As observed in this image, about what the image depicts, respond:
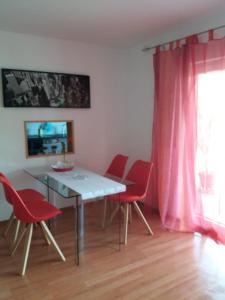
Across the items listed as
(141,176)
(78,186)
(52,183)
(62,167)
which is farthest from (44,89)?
(141,176)

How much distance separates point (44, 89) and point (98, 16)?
1166mm

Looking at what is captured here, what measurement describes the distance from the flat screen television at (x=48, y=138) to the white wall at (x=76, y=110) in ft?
0.24

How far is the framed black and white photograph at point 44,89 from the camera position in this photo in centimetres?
320

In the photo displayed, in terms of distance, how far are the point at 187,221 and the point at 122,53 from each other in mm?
2625

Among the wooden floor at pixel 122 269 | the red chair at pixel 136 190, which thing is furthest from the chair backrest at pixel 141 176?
the wooden floor at pixel 122 269

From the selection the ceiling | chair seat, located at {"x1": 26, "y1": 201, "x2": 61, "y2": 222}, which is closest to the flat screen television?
chair seat, located at {"x1": 26, "y1": 201, "x2": 61, "y2": 222}

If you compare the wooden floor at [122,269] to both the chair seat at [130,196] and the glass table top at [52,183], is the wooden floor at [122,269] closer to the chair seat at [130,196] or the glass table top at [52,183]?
the chair seat at [130,196]

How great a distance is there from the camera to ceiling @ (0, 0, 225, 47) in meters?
2.43

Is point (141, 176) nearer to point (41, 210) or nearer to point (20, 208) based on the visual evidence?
point (41, 210)

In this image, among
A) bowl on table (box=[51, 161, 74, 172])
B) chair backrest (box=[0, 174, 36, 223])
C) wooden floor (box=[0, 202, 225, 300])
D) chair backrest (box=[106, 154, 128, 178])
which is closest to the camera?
wooden floor (box=[0, 202, 225, 300])

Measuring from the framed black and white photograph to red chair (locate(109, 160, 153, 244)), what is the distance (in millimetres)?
1285

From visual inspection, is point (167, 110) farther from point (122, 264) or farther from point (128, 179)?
point (122, 264)

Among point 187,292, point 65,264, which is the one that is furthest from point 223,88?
point 65,264

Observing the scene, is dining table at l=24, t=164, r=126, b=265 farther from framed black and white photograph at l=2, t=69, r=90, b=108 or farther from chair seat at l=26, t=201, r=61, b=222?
framed black and white photograph at l=2, t=69, r=90, b=108
